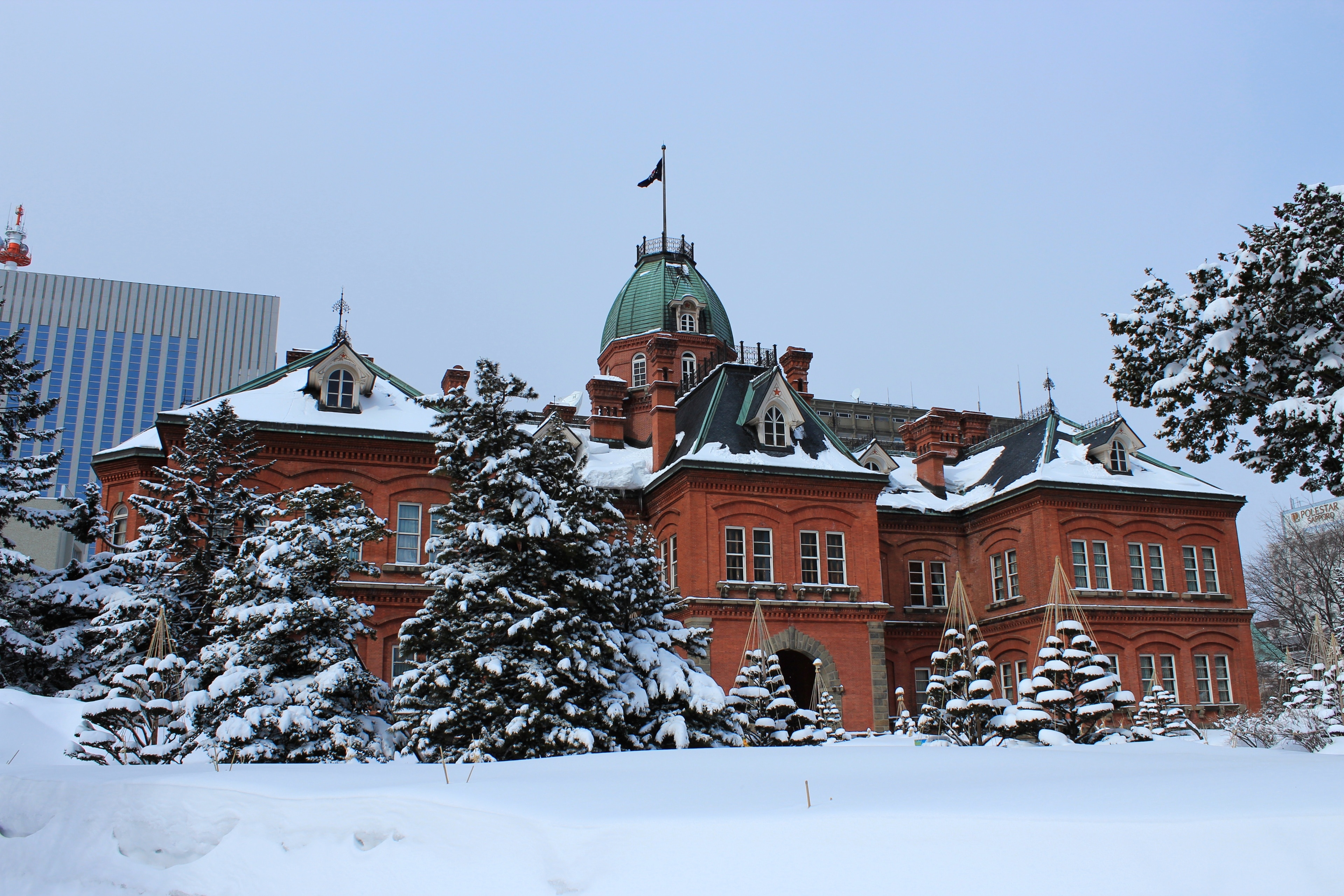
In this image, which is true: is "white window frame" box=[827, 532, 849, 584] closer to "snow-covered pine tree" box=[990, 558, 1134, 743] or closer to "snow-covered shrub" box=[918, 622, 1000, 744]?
"snow-covered shrub" box=[918, 622, 1000, 744]

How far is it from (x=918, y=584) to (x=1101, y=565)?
615 centimetres

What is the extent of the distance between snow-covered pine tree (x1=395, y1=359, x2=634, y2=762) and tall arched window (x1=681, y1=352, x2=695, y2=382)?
967 inches

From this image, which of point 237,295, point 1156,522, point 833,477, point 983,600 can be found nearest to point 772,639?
point 833,477

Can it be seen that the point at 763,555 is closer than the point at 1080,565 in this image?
Yes

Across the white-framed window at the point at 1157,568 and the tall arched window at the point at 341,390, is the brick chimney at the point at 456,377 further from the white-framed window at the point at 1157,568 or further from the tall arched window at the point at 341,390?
the white-framed window at the point at 1157,568

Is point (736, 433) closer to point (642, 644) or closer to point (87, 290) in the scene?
point (642, 644)

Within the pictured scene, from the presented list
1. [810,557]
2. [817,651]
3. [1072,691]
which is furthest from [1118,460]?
[1072,691]

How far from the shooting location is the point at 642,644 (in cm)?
1938

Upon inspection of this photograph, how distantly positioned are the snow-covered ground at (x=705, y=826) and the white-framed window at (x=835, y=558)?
2149cm

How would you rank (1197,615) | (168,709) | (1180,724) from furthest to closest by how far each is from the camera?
(1197,615) → (1180,724) → (168,709)

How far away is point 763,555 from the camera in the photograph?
101 ft

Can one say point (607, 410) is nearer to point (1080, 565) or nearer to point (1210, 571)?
point (1080, 565)

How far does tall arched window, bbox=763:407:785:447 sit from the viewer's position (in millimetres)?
32406

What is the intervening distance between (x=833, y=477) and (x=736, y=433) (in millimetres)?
3322
